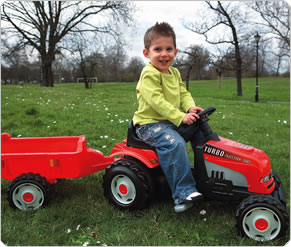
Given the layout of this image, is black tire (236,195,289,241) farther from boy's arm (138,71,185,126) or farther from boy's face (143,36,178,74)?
boy's face (143,36,178,74)

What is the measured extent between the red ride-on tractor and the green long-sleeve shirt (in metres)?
0.24

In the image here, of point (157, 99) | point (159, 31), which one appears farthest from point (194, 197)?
point (159, 31)

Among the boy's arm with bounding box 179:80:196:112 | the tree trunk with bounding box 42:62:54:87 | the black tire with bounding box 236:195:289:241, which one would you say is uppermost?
the tree trunk with bounding box 42:62:54:87

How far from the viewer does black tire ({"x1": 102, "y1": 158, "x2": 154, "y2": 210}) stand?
297cm

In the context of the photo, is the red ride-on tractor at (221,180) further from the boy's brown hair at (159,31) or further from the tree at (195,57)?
the tree at (195,57)

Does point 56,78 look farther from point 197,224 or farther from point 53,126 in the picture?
point 197,224

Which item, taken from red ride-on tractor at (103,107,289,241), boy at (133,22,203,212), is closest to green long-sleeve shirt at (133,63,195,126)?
boy at (133,22,203,212)

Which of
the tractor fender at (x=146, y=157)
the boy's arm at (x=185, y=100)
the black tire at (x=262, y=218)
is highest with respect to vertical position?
the boy's arm at (x=185, y=100)

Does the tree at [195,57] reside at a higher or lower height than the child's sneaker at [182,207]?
higher

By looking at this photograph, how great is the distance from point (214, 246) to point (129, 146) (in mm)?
1365

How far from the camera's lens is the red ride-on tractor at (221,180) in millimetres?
2561

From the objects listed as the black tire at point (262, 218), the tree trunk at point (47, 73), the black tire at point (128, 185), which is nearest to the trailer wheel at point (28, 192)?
the black tire at point (128, 185)

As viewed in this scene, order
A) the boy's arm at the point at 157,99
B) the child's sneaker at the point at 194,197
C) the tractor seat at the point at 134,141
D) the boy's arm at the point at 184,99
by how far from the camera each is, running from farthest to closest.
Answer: the boy's arm at the point at 184,99 → the tractor seat at the point at 134,141 → the boy's arm at the point at 157,99 → the child's sneaker at the point at 194,197

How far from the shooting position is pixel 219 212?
3.03 metres
